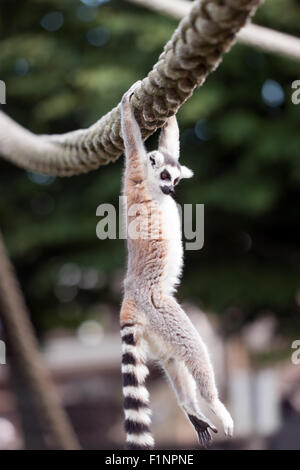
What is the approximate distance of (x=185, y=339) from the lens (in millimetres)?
970

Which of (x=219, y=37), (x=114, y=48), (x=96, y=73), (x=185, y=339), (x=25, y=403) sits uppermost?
(x=114, y=48)

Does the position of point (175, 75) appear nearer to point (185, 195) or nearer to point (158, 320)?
point (158, 320)

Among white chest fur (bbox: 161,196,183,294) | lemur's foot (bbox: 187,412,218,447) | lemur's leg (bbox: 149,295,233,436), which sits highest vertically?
white chest fur (bbox: 161,196,183,294)

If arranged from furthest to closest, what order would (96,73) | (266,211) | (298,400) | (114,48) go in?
(298,400), (114,48), (266,211), (96,73)

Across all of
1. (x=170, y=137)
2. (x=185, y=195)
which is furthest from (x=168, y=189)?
(x=185, y=195)

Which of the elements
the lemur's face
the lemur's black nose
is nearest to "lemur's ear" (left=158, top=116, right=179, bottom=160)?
the lemur's face

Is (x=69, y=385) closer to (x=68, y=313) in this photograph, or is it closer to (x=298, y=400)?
(x=68, y=313)

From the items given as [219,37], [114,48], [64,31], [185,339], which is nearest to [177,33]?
[219,37]

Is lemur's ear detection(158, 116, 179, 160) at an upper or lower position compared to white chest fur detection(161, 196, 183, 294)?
upper

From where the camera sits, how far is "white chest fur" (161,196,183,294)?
999 mm

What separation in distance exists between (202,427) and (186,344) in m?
0.12

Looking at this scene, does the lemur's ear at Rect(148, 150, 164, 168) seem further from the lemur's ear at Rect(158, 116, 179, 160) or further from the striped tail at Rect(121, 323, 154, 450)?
the striped tail at Rect(121, 323, 154, 450)

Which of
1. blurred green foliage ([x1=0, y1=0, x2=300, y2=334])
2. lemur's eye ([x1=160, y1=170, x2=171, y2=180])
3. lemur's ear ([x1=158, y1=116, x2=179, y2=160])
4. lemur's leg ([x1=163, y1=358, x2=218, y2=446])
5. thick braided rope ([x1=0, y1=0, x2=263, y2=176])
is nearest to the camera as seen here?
thick braided rope ([x1=0, y1=0, x2=263, y2=176])

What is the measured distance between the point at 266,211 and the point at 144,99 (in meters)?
4.58
